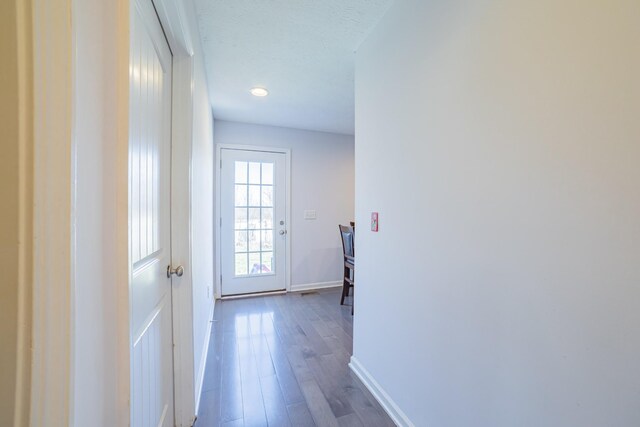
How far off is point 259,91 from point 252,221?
1732 millimetres

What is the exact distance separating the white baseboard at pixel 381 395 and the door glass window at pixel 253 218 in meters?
2.09

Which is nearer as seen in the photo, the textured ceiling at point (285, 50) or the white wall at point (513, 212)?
the white wall at point (513, 212)

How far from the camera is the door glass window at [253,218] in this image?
360cm

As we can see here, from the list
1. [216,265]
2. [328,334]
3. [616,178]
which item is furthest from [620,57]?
[216,265]

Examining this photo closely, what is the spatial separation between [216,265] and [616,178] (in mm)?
3642

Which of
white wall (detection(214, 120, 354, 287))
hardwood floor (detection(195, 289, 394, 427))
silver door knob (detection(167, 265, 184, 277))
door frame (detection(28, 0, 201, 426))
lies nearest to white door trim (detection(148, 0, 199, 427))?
silver door knob (detection(167, 265, 184, 277))

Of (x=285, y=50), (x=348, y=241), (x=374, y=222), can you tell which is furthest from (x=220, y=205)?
(x=374, y=222)

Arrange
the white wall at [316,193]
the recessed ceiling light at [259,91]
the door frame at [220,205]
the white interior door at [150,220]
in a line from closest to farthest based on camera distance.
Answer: the white interior door at [150,220] → the recessed ceiling light at [259,91] → the door frame at [220,205] → the white wall at [316,193]

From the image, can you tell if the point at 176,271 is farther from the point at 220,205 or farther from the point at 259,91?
the point at 220,205

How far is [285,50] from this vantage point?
195 centimetres

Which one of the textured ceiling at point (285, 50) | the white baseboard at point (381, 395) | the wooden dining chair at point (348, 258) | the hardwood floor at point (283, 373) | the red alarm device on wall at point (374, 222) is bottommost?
the hardwood floor at point (283, 373)

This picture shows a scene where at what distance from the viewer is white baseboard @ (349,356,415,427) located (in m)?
1.45

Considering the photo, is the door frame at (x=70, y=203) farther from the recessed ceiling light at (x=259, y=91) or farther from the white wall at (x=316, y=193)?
the white wall at (x=316, y=193)

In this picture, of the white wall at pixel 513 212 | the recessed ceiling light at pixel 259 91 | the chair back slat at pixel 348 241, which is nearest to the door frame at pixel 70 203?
the white wall at pixel 513 212
